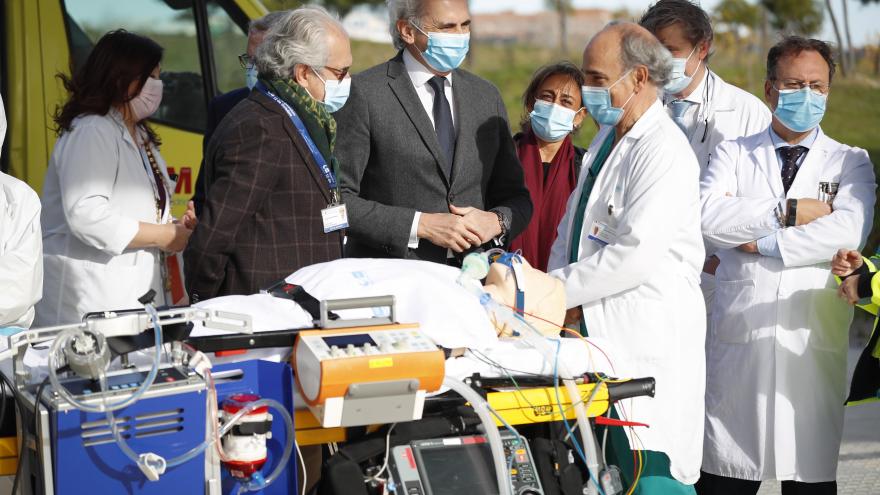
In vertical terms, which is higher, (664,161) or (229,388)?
(664,161)

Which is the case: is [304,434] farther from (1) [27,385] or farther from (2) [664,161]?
(2) [664,161]

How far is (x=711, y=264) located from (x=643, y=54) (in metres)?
1.09

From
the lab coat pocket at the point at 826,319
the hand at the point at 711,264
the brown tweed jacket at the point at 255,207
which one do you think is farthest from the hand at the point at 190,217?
the lab coat pocket at the point at 826,319

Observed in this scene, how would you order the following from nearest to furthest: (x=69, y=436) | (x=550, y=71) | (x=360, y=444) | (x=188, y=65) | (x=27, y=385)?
1. (x=69, y=436)
2. (x=27, y=385)
3. (x=360, y=444)
4. (x=550, y=71)
5. (x=188, y=65)

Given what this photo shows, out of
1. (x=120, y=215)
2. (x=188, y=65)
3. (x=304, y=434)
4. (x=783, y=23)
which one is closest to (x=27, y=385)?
(x=304, y=434)

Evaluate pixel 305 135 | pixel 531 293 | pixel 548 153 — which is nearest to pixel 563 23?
pixel 548 153

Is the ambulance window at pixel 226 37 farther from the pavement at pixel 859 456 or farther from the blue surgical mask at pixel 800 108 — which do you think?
the pavement at pixel 859 456

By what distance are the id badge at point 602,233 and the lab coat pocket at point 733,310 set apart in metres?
0.77

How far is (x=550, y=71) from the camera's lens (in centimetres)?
518

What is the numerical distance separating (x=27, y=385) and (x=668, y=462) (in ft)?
6.81

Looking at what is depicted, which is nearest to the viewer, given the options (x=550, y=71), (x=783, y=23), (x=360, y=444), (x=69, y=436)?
(x=69, y=436)

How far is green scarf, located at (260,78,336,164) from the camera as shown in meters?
3.73

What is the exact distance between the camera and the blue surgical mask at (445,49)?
4.22 metres

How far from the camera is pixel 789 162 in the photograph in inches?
169
